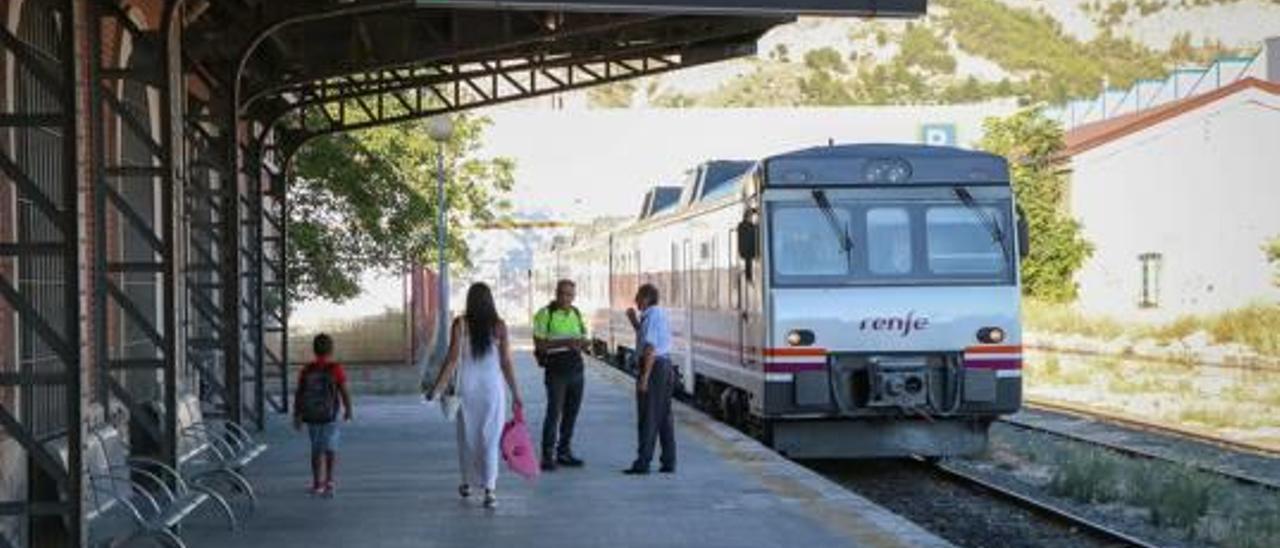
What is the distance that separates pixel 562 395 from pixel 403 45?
6.05 metres

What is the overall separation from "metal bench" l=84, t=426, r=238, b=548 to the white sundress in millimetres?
1682

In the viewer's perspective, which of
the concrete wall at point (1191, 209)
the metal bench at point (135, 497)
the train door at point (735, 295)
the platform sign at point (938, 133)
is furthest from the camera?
the platform sign at point (938, 133)

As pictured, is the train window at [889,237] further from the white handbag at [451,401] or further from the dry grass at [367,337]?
the dry grass at [367,337]

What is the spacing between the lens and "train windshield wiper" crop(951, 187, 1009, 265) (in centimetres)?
1642

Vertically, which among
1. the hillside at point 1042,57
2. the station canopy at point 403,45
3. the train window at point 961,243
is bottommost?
the train window at point 961,243

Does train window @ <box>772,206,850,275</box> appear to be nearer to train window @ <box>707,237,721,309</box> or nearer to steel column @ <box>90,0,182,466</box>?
train window @ <box>707,237,721,309</box>

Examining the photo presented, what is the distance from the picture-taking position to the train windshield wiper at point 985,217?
16422mm

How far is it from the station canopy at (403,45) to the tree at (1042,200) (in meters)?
30.5

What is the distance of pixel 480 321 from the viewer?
12.4m

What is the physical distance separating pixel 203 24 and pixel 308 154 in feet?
29.2

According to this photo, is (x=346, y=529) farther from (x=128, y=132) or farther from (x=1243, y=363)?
(x=1243, y=363)

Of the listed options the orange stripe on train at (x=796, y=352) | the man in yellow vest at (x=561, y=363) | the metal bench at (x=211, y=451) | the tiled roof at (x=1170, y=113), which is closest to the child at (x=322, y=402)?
the metal bench at (x=211, y=451)

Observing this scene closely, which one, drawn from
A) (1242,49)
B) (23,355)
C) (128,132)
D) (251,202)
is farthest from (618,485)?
(1242,49)

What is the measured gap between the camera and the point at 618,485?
14.0 m
